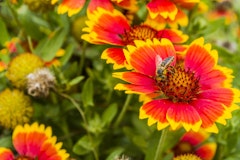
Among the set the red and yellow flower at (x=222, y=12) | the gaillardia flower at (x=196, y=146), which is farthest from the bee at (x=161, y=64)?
the red and yellow flower at (x=222, y=12)

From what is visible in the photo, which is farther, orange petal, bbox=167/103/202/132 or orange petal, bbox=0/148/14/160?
orange petal, bbox=0/148/14/160

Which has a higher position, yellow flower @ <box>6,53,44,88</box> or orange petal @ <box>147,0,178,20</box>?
orange petal @ <box>147,0,178,20</box>

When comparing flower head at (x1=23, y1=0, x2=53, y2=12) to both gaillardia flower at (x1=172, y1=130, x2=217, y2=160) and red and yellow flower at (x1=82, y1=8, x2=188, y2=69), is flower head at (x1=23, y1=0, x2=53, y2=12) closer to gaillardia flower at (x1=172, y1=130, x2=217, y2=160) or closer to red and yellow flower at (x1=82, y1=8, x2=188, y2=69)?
red and yellow flower at (x1=82, y1=8, x2=188, y2=69)

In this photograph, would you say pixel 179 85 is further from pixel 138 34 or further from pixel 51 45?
pixel 51 45

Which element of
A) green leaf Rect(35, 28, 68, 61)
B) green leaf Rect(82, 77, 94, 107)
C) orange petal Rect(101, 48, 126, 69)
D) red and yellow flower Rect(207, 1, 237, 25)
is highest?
orange petal Rect(101, 48, 126, 69)

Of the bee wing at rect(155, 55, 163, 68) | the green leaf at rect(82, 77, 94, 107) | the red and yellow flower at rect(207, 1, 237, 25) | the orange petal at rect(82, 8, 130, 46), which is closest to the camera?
the bee wing at rect(155, 55, 163, 68)

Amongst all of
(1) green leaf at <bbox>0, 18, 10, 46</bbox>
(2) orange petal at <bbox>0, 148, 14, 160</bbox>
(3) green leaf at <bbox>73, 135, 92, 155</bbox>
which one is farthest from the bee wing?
(1) green leaf at <bbox>0, 18, 10, 46</bbox>

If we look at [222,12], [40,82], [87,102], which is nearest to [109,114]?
[87,102]
